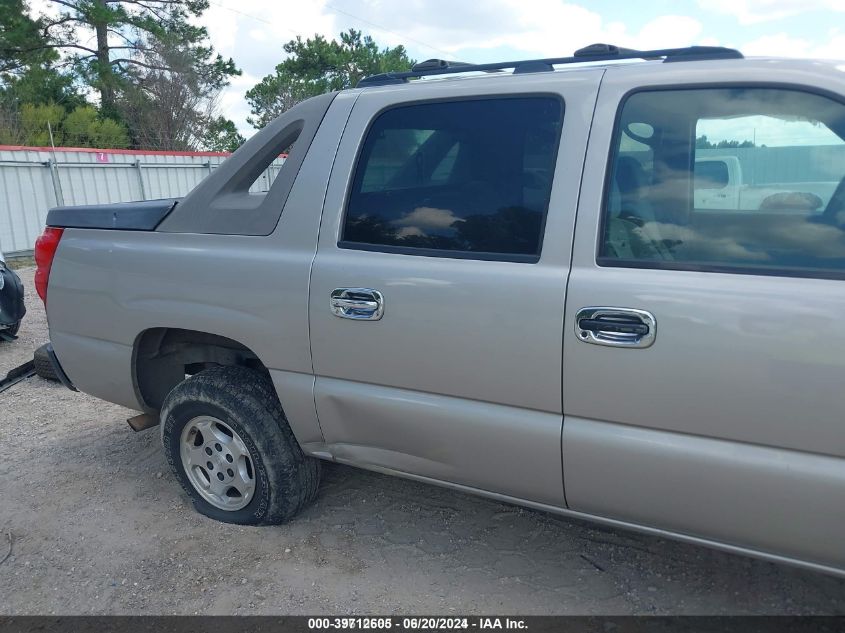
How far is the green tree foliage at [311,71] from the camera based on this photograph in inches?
1282

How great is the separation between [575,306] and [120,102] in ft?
89.9

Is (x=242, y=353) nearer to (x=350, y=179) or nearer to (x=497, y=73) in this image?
(x=350, y=179)

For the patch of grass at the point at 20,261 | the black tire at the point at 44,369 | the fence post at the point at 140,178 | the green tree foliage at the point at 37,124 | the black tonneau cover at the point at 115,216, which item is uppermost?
the green tree foliage at the point at 37,124

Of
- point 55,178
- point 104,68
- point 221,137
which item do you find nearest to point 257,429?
point 55,178

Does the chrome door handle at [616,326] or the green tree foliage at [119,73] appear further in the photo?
the green tree foliage at [119,73]

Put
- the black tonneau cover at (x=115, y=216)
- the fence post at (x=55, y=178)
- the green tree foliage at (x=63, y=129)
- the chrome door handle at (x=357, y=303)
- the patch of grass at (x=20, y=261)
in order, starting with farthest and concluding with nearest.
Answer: the green tree foliage at (x=63, y=129)
the fence post at (x=55, y=178)
the patch of grass at (x=20, y=261)
the black tonneau cover at (x=115, y=216)
the chrome door handle at (x=357, y=303)

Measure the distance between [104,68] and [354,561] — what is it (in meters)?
25.8

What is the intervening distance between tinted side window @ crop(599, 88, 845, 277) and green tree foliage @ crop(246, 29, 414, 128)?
105ft

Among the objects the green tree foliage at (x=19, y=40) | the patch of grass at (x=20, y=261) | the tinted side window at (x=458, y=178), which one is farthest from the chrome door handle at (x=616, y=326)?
the green tree foliage at (x=19, y=40)

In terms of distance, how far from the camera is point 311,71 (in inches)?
1303

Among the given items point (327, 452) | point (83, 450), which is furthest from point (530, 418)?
point (83, 450)

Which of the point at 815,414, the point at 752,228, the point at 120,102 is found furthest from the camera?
the point at 120,102

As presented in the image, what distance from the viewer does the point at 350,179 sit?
2.79 metres

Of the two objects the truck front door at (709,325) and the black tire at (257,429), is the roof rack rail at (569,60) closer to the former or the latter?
the truck front door at (709,325)
